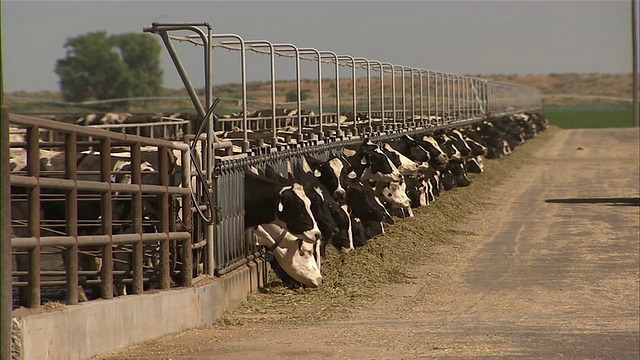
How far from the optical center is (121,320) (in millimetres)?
8500

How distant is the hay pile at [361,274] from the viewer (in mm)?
11273

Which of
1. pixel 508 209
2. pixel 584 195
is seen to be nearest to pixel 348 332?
pixel 508 209

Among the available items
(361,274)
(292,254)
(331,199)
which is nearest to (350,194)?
(331,199)

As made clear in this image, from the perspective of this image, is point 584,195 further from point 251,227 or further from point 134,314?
point 134,314

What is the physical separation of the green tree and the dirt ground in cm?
8705

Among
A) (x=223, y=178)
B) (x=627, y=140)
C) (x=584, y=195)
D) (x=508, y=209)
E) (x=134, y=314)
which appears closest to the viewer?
(x=134, y=314)

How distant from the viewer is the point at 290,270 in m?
12.6

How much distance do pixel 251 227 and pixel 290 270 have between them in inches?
24.9

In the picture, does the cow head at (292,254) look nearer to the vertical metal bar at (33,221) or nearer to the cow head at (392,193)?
the vertical metal bar at (33,221)

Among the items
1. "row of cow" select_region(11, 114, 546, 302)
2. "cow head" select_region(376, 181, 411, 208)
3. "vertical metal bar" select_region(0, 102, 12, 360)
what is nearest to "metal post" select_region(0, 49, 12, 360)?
"vertical metal bar" select_region(0, 102, 12, 360)

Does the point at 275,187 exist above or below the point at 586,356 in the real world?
above

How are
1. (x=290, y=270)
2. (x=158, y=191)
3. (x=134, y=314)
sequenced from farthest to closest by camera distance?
1. (x=290, y=270)
2. (x=158, y=191)
3. (x=134, y=314)

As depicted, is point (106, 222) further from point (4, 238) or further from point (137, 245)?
point (4, 238)

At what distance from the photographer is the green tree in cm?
10662
